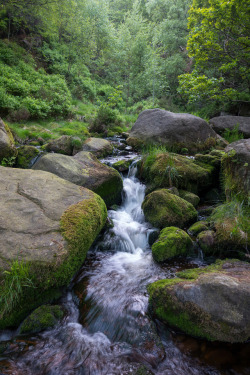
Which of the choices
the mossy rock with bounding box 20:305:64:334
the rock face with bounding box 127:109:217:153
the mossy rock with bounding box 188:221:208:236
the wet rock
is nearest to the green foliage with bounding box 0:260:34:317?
the mossy rock with bounding box 20:305:64:334

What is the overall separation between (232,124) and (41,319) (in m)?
12.3

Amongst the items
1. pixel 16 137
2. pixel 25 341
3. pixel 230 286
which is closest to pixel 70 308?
pixel 25 341

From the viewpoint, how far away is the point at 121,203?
260 inches

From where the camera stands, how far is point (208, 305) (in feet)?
8.61

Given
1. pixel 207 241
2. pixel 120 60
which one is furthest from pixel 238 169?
pixel 120 60

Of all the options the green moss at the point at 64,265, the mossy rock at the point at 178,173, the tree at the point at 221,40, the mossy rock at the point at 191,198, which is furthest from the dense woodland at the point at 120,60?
the green moss at the point at 64,265

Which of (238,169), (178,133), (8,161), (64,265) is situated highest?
(238,169)

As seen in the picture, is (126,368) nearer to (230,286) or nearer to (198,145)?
(230,286)

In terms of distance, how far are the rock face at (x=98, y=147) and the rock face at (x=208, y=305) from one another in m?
6.61

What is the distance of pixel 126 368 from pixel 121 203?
4515 mm

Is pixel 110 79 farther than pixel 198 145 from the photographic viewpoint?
Yes

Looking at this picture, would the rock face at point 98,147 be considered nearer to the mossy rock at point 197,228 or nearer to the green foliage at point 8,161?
the green foliage at point 8,161

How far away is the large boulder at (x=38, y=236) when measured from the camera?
2627mm

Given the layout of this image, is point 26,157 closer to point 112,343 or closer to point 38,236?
point 38,236
